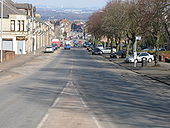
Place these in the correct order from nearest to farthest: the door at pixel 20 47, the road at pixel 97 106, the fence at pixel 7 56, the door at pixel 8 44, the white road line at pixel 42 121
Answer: the white road line at pixel 42 121
the road at pixel 97 106
the fence at pixel 7 56
the door at pixel 8 44
the door at pixel 20 47

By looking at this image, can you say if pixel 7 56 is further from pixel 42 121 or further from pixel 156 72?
pixel 42 121

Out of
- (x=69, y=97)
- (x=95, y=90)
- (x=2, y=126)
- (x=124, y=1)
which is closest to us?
(x=2, y=126)

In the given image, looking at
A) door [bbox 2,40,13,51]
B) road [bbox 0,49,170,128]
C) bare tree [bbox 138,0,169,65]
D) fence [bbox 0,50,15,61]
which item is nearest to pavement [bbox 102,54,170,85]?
bare tree [bbox 138,0,169,65]

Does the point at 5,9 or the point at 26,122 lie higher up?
the point at 5,9

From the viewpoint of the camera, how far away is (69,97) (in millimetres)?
19812

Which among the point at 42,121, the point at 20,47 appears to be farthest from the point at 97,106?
the point at 20,47

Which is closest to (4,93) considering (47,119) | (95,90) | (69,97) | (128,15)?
(69,97)

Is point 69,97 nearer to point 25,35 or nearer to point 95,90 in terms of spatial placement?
point 95,90

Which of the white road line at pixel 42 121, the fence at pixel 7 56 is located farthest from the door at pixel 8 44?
the white road line at pixel 42 121

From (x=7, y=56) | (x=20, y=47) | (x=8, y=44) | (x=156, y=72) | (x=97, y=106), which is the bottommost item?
(x=156, y=72)

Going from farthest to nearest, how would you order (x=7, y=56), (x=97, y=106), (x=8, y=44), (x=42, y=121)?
(x=8, y=44) → (x=7, y=56) → (x=97, y=106) → (x=42, y=121)

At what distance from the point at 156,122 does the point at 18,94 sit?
9.27m

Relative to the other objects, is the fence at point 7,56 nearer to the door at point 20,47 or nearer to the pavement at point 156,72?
the door at point 20,47

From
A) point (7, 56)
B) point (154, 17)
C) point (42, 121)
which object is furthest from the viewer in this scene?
point (7, 56)
